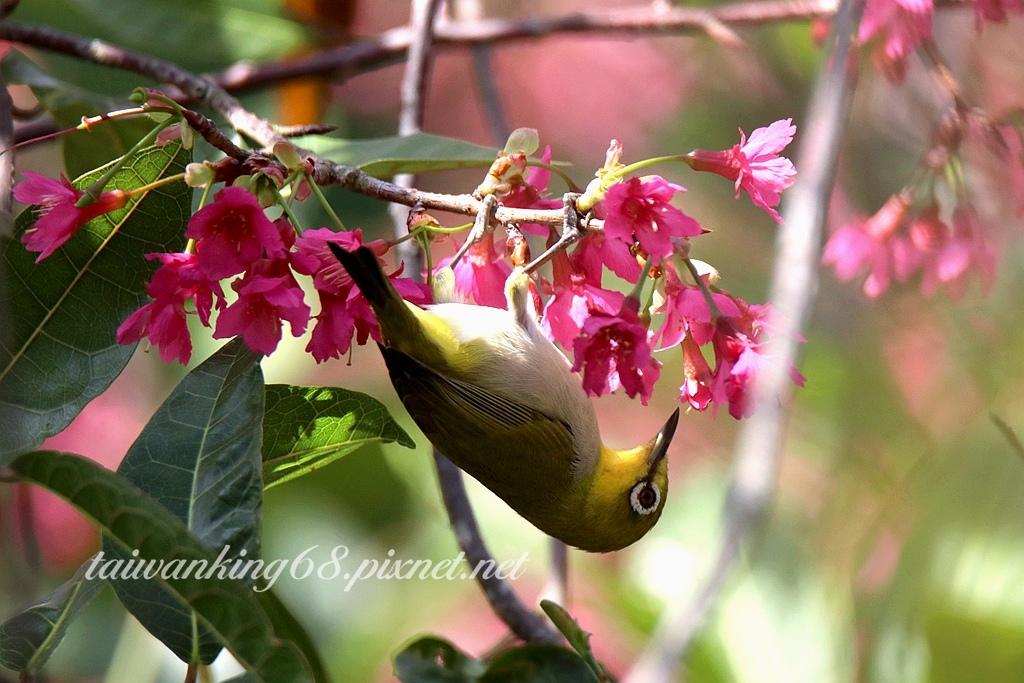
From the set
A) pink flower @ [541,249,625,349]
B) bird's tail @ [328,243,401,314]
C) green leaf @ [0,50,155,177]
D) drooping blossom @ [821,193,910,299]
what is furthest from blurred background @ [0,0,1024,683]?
green leaf @ [0,50,155,177]

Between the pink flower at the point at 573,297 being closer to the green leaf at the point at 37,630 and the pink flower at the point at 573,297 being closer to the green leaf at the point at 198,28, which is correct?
the green leaf at the point at 37,630

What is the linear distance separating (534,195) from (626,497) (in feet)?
2.43

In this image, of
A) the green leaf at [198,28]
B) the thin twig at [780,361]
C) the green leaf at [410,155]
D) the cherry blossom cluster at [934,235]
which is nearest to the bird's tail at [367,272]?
the green leaf at [410,155]

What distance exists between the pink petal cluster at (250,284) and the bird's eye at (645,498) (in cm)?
72

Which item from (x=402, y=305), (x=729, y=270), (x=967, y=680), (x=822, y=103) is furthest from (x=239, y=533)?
(x=729, y=270)

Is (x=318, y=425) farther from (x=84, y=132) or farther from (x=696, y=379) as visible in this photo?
(x=84, y=132)

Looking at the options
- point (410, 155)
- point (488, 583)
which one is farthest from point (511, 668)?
point (410, 155)

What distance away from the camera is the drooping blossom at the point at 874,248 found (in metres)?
2.46

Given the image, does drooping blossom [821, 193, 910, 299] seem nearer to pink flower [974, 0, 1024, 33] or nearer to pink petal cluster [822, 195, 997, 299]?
pink petal cluster [822, 195, 997, 299]

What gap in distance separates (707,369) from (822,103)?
0.61 m

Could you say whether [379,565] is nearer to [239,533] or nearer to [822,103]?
[239,533]

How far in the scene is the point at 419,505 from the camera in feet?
9.85

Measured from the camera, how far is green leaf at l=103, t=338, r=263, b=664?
4.36ft

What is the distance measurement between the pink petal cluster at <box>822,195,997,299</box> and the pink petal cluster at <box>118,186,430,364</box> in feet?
5.06
